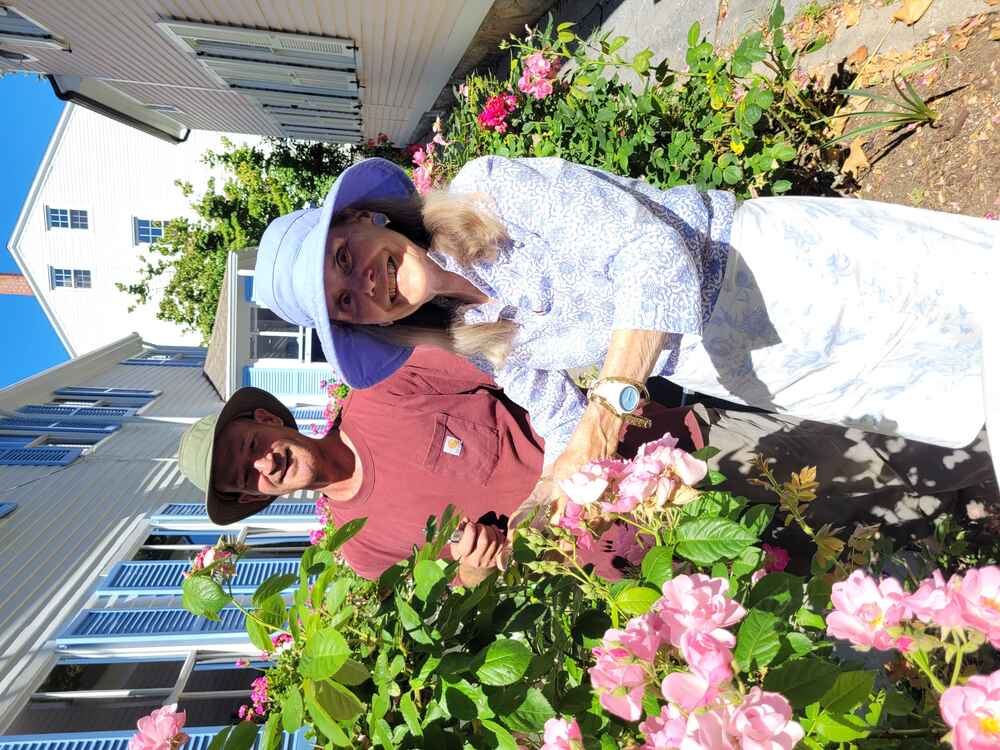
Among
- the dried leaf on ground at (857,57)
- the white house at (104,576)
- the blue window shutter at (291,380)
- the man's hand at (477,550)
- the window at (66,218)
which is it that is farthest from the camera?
the window at (66,218)

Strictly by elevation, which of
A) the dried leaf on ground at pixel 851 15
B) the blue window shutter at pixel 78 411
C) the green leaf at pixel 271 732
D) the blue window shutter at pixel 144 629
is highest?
the dried leaf on ground at pixel 851 15

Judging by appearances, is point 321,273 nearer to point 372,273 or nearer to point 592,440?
point 372,273

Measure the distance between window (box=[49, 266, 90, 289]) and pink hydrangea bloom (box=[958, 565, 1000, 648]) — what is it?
77.1 feet

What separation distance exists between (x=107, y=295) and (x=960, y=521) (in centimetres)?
2294

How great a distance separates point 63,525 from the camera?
754 cm

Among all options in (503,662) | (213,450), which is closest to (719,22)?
(213,450)

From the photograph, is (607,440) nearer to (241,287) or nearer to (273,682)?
(273,682)

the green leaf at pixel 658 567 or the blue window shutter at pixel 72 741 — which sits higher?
the green leaf at pixel 658 567

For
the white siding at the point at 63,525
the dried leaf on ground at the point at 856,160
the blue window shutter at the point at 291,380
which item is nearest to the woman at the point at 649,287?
the dried leaf on ground at the point at 856,160

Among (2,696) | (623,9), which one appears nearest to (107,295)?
(2,696)

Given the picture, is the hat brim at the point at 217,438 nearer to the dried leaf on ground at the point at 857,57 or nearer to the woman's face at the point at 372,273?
the woman's face at the point at 372,273

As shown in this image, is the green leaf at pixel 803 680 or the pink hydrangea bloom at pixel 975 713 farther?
the green leaf at pixel 803 680

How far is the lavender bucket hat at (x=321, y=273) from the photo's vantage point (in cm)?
188

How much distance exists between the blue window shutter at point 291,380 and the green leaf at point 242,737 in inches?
509
